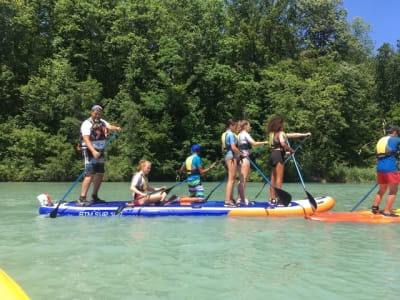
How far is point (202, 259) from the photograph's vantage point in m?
5.41

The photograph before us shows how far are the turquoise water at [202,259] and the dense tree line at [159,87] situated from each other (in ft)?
75.0

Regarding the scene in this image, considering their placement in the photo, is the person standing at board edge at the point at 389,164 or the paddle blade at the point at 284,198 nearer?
the person standing at board edge at the point at 389,164

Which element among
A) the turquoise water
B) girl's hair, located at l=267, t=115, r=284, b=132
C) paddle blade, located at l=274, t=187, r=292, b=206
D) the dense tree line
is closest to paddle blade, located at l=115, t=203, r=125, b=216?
→ the turquoise water

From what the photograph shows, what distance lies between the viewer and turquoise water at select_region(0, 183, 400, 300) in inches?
169

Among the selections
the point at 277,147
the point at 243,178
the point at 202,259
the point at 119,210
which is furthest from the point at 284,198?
the point at 202,259

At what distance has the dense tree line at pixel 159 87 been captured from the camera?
32.3 m

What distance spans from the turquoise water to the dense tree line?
2287cm

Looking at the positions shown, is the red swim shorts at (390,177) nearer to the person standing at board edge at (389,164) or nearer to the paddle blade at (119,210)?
the person standing at board edge at (389,164)

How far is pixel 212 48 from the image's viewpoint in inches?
1425

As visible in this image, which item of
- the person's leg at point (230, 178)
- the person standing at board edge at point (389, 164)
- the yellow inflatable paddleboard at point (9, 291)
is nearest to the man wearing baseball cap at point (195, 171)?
the person's leg at point (230, 178)

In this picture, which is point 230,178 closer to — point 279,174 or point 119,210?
point 279,174

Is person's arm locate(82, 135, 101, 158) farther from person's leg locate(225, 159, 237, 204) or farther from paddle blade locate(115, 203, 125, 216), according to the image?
person's leg locate(225, 159, 237, 204)

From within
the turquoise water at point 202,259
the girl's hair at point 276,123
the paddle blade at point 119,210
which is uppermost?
the girl's hair at point 276,123

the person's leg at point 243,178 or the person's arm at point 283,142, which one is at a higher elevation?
the person's arm at point 283,142
